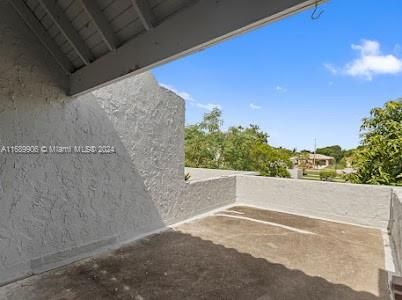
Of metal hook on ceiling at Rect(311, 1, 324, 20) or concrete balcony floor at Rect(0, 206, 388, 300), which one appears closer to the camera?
metal hook on ceiling at Rect(311, 1, 324, 20)

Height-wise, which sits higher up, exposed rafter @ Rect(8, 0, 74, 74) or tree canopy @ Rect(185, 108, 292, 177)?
exposed rafter @ Rect(8, 0, 74, 74)

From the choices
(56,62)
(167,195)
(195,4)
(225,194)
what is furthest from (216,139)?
(195,4)

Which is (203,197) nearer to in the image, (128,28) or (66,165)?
(66,165)

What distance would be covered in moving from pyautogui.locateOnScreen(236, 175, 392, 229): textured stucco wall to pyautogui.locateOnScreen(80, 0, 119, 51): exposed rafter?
245 inches

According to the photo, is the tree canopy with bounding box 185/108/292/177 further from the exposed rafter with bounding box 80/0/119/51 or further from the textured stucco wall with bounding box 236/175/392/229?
the exposed rafter with bounding box 80/0/119/51

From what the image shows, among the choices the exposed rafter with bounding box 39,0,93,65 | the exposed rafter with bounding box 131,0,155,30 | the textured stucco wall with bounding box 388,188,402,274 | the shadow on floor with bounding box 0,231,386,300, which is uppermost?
the exposed rafter with bounding box 39,0,93,65

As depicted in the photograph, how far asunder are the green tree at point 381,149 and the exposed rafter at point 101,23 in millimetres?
7894

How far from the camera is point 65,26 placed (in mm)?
3086

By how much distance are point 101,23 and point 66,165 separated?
2.38m

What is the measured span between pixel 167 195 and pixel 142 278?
250 cm

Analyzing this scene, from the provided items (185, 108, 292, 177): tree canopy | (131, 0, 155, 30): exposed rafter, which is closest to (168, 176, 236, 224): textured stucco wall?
(131, 0, 155, 30): exposed rafter

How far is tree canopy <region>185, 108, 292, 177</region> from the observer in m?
13.1

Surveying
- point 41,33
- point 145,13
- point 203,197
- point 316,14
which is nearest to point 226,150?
point 203,197

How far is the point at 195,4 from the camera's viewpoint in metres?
2.03
